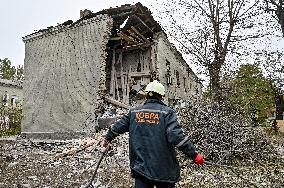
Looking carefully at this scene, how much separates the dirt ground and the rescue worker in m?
1.54

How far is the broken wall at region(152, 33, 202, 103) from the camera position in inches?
653

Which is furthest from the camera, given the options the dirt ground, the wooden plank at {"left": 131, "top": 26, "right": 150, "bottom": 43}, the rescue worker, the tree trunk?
the wooden plank at {"left": 131, "top": 26, "right": 150, "bottom": 43}

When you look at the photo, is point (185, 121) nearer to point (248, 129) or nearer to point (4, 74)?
point (248, 129)

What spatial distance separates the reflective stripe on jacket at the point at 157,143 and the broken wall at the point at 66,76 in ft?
31.7

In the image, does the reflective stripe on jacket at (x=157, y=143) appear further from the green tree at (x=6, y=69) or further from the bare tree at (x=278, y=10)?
the green tree at (x=6, y=69)

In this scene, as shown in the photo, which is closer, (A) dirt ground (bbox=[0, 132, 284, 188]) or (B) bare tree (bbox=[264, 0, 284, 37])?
(A) dirt ground (bbox=[0, 132, 284, 188])

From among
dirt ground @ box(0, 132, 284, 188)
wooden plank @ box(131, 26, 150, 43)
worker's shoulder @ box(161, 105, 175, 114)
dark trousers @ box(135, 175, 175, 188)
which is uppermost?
wooden plank @ box(131, 26, 150, 43)

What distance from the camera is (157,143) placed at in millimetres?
3584

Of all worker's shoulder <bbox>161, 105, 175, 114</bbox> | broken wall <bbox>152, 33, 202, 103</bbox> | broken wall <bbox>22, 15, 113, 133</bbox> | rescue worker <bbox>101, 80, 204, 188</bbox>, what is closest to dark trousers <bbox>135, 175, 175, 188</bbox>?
rescue worker <bbox>101, 80, 204, 188</bbox>

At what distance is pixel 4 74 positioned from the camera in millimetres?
54469

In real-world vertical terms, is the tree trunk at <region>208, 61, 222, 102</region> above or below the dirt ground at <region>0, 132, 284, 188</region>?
above

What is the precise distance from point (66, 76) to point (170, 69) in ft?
21.5

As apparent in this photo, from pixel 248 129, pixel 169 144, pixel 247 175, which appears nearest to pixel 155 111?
pixel 169 144

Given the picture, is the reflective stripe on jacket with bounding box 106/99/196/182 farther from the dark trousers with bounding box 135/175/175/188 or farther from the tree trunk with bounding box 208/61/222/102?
the tree trunk with bounding box 208/61/222/102
